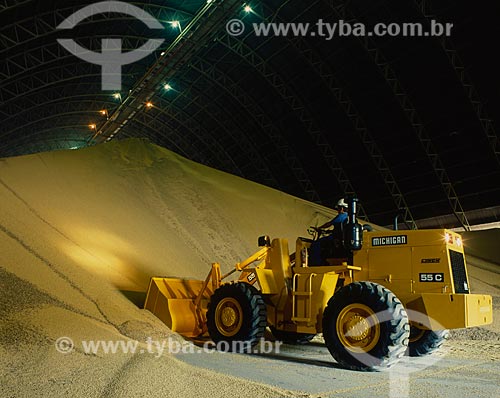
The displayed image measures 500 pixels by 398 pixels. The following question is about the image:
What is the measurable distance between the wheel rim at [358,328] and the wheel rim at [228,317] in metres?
1.70

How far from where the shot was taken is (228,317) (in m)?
7.24

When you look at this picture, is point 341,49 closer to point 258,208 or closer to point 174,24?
point 174,24

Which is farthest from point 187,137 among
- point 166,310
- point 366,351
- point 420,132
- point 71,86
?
point 366,351

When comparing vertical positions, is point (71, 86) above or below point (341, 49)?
above

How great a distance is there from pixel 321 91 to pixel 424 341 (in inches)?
684

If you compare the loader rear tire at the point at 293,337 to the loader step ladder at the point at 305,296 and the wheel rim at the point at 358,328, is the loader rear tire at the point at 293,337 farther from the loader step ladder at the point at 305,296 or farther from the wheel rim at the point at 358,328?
the wheel rim at the point at 358,328

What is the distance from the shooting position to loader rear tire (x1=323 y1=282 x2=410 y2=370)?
5508 millimetres

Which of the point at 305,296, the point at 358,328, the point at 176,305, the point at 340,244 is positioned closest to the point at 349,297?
the point at 358,328

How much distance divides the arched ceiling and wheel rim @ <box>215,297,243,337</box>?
41.6 ft

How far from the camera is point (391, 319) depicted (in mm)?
5508

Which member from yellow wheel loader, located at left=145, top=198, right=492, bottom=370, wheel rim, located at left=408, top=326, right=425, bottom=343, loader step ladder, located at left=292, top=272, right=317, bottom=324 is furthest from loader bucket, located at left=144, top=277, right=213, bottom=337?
wheel rim, located at left=408, top=326, right=425, bottom=343

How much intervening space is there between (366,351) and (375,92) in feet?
55.1

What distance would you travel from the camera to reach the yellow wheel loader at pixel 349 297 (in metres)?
5.70

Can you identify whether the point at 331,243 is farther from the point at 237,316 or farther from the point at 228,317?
the point at 228,317
